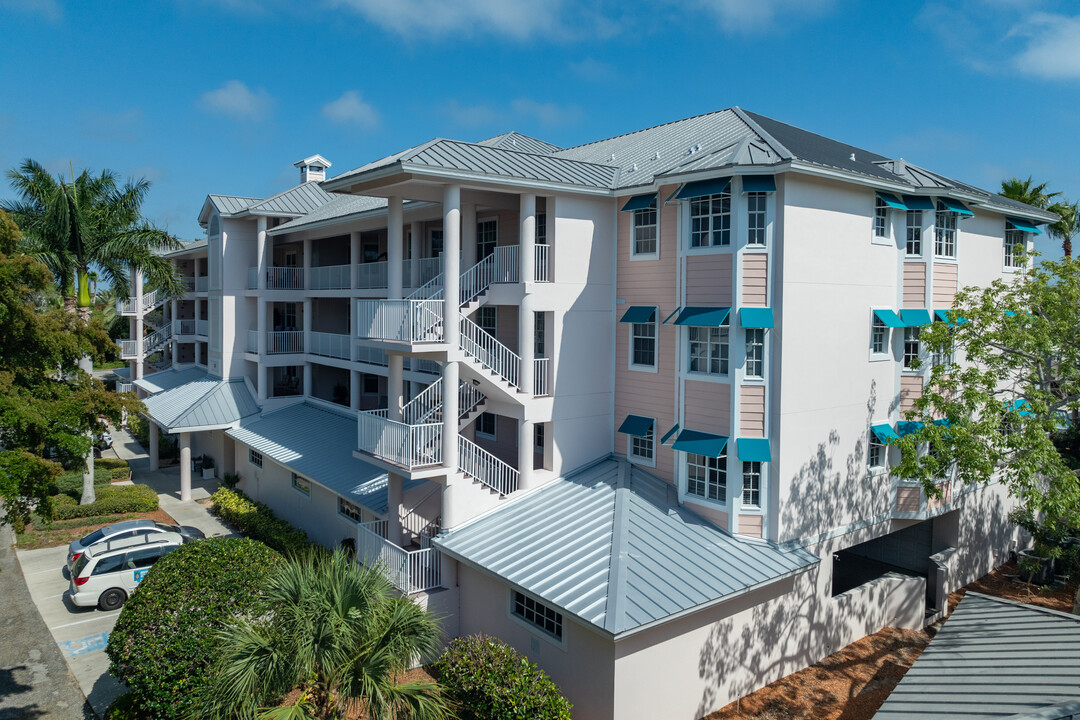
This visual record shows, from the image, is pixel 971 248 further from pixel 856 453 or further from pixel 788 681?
pixel 788 681

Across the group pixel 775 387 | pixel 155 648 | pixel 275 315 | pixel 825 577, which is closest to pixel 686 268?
pixel 775 387

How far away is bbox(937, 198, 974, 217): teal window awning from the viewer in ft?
64.1

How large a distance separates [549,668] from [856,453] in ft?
30.2

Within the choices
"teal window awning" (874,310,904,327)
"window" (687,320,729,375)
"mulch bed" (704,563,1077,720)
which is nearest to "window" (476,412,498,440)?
"window" (687,320,729,375)

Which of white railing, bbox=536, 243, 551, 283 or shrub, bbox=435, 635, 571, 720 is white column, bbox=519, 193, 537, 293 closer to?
white railing, bbox=536, 243, 551, 283

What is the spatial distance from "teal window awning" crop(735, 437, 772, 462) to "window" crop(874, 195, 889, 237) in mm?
6395

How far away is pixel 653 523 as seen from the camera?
16766 mm

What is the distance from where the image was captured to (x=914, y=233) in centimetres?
1944

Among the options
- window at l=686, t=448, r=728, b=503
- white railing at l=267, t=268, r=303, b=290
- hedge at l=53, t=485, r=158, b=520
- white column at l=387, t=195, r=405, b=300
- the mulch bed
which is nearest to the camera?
the mulch bed

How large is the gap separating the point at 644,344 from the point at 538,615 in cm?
735

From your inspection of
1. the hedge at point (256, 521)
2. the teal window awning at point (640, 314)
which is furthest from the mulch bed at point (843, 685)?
the hedge at point (256, 521)

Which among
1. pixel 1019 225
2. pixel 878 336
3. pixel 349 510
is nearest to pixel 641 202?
pixel 878 336

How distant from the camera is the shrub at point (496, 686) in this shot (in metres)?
12.9

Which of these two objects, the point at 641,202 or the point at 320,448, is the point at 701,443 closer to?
the point at 641,202
